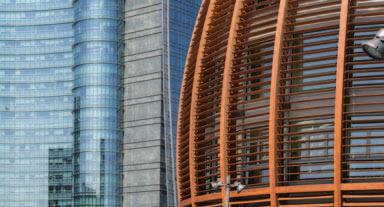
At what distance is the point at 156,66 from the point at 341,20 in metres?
105

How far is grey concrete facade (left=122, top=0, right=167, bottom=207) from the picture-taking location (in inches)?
5408

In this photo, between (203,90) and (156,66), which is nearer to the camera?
(203,90)

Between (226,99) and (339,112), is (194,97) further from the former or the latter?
(339,112)

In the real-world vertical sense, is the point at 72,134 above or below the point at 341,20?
above

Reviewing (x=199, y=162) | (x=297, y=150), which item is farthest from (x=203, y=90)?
(x=297, y=150)

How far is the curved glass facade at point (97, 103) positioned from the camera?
138 m

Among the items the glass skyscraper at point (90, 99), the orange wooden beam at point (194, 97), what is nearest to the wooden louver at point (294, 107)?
the orange wooden beam at point (194, 97)

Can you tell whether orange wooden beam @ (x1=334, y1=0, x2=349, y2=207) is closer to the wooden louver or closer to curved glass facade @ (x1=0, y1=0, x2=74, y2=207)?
the wooden louver

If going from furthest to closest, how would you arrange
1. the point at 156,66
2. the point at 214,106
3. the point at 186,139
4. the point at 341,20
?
the point at 156,66, the point at 186,139, the point at 214,106, the point at 341,20

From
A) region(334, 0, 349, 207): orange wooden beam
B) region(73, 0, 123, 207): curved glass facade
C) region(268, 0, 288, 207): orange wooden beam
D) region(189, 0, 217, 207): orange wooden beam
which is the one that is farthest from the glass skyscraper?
region(334, 0, 349, 207): orange wooden beam

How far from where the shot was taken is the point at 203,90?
1738 inches

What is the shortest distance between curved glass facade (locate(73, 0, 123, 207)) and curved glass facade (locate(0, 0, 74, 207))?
17.0 feet

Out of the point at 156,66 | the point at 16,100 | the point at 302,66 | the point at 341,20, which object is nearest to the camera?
the point at 341,20

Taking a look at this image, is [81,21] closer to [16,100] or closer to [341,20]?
[16,100]
